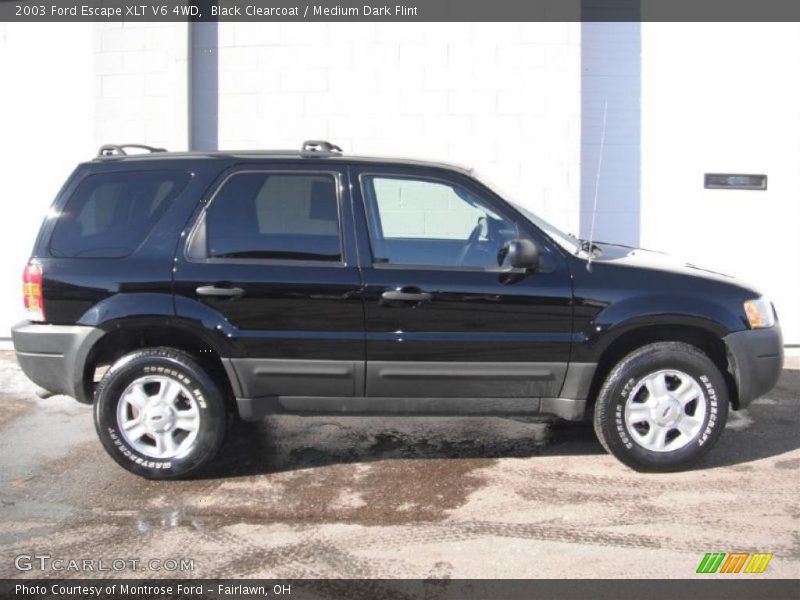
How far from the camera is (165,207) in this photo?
14.2ft

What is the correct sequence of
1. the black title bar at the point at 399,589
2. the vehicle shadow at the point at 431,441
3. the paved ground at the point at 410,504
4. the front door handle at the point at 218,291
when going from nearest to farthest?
the black title bar at the point at 399,589 → the paved ground at the point at 410,504 → the front door handle at the point at 218,291 → the vehicle shadow at the point at 431,441

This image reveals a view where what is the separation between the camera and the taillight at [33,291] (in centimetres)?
430

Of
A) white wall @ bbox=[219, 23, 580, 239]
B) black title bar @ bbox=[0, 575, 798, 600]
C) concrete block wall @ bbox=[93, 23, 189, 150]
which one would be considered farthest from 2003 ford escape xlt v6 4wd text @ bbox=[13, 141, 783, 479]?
concrete block wall @ bbox=[93, 23, 189, 150]

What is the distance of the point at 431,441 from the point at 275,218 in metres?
1.84

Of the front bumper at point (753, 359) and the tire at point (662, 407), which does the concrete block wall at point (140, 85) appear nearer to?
the tire at point (662, 407)

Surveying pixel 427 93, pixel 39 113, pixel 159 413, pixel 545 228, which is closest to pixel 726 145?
pixel 427 93

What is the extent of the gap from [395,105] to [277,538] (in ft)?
16.2

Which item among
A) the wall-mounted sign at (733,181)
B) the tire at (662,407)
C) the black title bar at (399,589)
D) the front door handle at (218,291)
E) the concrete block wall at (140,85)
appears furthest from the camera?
the wall-mounted sign at (733,181)

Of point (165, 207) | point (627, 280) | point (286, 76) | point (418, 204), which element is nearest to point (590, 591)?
point (627, 280)

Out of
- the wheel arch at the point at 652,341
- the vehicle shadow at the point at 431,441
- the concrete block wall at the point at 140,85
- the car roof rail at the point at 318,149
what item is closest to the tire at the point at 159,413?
the vehicle shadow at the point at 431,441

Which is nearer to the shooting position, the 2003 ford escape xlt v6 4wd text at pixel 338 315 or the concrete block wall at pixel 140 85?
the 2003 ford escape xlt v6 4wd text at pixel 338 315

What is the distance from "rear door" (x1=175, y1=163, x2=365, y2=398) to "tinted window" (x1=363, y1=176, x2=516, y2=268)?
179 millimetres

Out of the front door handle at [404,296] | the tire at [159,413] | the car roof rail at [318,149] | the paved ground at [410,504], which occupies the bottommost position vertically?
the paved ground at [410,504]

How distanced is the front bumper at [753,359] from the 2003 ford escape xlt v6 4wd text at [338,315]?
1 cm
